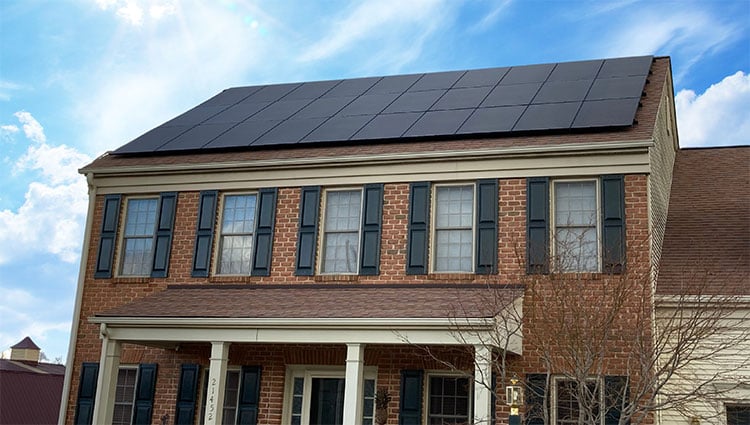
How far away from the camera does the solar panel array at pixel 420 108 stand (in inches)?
604

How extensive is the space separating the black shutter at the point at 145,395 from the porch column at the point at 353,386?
15.1 feet

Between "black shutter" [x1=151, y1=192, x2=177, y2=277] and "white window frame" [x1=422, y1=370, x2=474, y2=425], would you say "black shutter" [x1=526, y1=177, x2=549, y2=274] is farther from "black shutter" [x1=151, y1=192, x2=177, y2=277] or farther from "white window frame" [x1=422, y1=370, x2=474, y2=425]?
"black shutter" [x1=151, y1=192, x2=177, y2=277]

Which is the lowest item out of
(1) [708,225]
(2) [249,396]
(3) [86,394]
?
(3) [86,394]

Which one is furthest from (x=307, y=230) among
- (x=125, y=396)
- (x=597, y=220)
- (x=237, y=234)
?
(x=597, y=220)

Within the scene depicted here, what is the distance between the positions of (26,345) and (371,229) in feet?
77.1

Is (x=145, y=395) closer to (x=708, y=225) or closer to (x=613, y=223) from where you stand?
(x=613, y=223)

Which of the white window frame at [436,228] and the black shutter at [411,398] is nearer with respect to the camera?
the black shutter at [411,398]

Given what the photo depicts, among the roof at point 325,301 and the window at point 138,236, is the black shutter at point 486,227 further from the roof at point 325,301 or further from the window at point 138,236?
the window at point 138,236

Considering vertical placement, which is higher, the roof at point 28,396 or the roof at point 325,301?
the roof at point 325,301

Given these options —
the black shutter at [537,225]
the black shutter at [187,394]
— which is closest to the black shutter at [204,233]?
the black shutter at [187,394]

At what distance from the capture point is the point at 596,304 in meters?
12.1

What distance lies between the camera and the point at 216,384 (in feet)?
43.5

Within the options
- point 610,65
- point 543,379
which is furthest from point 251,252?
point 610,65

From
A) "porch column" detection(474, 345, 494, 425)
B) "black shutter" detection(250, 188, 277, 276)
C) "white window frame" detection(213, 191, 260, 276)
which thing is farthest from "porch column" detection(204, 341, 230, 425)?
"porch column" detection(474, 345, 494, 425)
